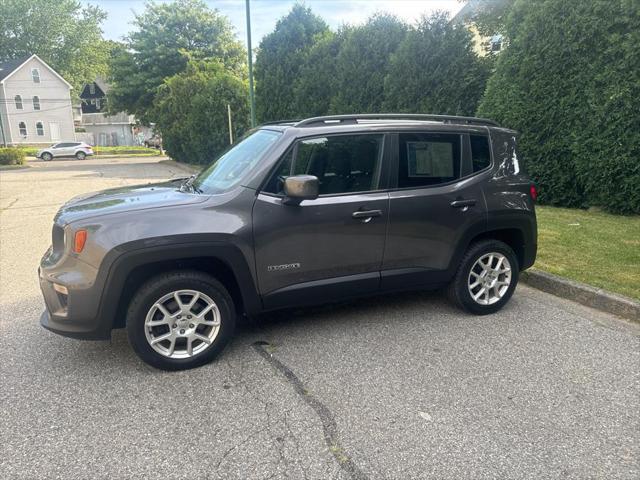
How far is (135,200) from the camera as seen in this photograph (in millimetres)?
3719

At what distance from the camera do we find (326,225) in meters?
3.84

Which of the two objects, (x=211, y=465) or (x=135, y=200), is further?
(x=135, y=200)

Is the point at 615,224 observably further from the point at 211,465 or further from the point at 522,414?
the point at 211,465

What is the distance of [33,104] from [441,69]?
53.9 m

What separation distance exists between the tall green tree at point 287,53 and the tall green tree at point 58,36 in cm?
5743

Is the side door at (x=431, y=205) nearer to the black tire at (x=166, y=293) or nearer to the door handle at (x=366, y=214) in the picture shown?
the door handle at (x=366, y=214)

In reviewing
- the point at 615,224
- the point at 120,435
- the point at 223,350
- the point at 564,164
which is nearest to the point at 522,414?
the point at 223,350

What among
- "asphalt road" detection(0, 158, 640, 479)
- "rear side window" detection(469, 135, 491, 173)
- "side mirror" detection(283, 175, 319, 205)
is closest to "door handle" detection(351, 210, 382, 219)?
"side mirror" detection(283, 175, 319, 205)

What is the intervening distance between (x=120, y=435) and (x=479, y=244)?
3.35m

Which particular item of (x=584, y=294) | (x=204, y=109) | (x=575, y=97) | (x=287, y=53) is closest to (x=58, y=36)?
(x=204, y=109)

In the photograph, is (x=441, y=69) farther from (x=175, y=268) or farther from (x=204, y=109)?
(x=204, y=109)

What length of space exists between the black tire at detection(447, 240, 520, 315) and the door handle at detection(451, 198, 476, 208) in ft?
1.37

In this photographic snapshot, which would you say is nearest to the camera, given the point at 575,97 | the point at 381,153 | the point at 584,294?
the point at 381,153

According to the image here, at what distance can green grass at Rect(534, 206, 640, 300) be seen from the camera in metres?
5.09
